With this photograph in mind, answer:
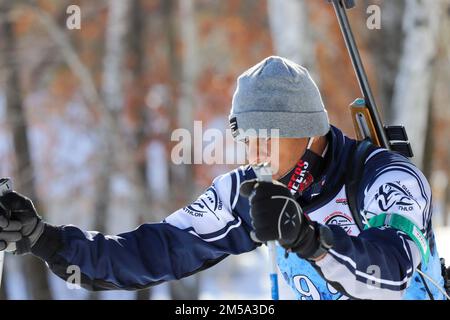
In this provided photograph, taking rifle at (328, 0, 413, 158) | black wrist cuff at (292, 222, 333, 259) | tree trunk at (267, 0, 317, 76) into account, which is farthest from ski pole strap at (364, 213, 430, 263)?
tree trunk at (267, 0, 317, 76)

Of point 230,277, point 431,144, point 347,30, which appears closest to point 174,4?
point 230,277

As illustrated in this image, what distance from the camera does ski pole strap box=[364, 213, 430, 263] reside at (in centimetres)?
287

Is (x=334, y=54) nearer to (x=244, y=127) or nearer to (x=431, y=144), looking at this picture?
(x=431, y=144)

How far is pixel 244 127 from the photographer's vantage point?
3.23 meters

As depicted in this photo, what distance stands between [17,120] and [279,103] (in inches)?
424

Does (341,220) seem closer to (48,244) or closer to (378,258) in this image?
(378,258)

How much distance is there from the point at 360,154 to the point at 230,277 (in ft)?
50.6

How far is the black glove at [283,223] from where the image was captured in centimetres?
263

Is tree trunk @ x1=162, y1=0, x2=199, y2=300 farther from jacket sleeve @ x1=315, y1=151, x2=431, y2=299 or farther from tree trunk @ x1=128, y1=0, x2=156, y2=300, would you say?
jacket sleeve @ x1=315, y1=151, x2=431, y2=299

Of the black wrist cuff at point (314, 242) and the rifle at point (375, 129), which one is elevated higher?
the rifle at point (375, 129)

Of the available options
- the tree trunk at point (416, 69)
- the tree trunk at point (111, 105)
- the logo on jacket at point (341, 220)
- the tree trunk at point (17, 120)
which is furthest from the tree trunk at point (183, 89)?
the logo on jacket at point (341, 220)

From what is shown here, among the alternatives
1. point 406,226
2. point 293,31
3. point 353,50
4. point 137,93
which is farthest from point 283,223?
point 137,93

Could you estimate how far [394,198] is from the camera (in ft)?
9.76

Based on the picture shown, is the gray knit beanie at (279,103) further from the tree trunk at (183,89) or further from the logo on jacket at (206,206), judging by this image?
the tree trunk at (183,89)
